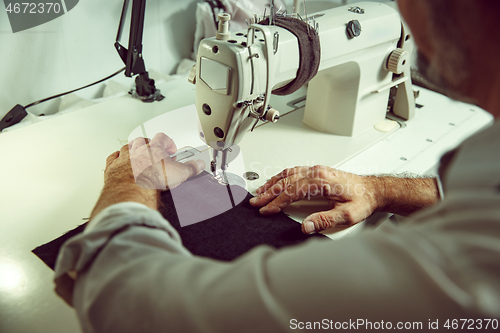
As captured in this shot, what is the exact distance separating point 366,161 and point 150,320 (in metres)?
1.04

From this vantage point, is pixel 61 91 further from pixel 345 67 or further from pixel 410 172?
pixel 410 172

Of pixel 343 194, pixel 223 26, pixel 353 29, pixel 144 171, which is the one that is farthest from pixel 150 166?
pixel 353 29

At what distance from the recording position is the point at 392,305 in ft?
1.32

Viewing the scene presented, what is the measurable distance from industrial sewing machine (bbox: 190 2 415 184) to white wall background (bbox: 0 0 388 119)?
0.25 meters

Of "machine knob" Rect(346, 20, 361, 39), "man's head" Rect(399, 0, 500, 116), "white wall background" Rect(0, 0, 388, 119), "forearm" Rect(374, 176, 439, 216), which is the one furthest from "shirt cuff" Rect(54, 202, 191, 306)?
"white wall background" Rect(0, 0, 388, 119)

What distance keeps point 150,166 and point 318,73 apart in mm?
642

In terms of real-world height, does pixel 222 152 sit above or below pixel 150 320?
below

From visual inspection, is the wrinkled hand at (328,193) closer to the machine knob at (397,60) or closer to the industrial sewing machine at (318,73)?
the industrial sewing machine at (318,73)

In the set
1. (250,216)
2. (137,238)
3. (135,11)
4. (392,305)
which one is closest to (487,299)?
(392,305)

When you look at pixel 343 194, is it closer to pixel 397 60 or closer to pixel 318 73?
pixel 318 73

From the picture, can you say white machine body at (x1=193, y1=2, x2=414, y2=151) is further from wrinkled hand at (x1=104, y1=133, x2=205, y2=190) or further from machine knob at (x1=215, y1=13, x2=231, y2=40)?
wrinkled hand at (x1=104, y1=133, x2=205, y2=190)

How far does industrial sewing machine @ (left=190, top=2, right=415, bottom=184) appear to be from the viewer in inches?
37.5

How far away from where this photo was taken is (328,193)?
105 cm

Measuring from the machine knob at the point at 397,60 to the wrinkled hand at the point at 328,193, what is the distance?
0.51 metres
